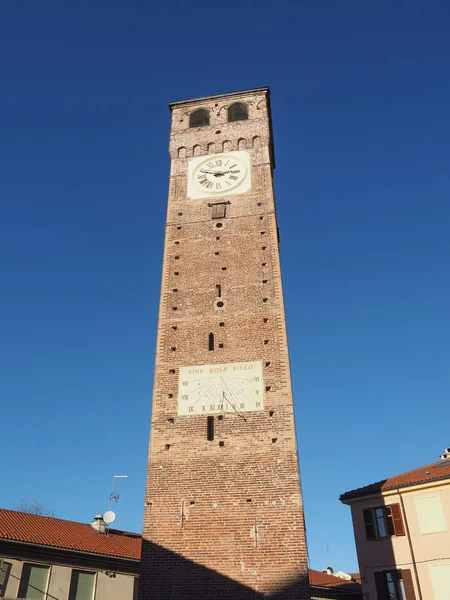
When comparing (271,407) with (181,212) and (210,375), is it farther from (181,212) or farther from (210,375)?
(181,212)

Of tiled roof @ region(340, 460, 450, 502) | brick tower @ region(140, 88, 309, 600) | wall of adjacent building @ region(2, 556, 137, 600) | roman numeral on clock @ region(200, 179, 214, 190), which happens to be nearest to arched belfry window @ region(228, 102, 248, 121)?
brick tower @ region(140, 88, 309, 600)

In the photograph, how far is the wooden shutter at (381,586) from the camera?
65.1 ft

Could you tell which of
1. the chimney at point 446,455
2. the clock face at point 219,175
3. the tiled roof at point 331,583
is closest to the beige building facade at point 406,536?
the chimney at point 446,455

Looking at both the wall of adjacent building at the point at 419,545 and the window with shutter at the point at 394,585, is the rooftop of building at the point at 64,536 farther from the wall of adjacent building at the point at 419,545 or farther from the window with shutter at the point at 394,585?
the window with shutter at the point at 394,585

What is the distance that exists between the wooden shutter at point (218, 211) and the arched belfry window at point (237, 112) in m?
5.91

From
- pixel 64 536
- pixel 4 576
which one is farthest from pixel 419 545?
A: pixel 4 576

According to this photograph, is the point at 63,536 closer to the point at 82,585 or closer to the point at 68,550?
the point at 68,550

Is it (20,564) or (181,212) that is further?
(181,212)

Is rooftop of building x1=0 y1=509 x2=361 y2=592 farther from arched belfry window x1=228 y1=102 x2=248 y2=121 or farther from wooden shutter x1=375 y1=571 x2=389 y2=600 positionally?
arched belfry window x1=228 y1=102 x2=248 y2=121

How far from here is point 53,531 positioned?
64.3ft

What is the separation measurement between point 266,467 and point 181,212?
10.9m

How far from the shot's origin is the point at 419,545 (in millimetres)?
19938

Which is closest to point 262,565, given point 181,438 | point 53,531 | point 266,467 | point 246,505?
point 246,505

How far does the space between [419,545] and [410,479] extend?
2667 millimetres
